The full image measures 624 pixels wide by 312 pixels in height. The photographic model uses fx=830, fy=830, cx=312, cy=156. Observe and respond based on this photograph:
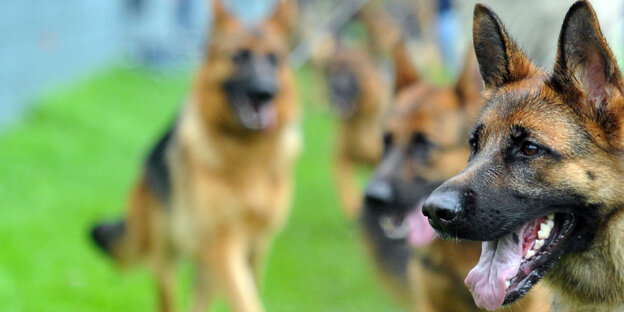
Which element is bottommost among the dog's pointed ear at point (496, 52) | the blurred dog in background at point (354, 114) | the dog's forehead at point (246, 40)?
the blurred dog in background at point (354, 114)

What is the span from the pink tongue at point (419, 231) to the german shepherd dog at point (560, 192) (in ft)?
4.46

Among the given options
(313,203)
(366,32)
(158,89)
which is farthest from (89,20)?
(313,203)

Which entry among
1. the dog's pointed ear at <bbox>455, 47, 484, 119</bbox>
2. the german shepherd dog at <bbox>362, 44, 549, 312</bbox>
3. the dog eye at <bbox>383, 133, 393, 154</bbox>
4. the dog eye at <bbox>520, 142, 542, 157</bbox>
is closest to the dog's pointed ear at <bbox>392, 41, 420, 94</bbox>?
the german shepherd dog at <bbox>362, 44, 549, 312</bbox>

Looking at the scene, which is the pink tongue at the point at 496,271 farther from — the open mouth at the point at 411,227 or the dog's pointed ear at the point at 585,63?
the open mouth at the point at 411,227

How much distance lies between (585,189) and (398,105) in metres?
2.67

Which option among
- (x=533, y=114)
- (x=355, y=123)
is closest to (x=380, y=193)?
(x=533, y=114)

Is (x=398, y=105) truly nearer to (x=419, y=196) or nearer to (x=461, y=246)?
(x=419, y=196)

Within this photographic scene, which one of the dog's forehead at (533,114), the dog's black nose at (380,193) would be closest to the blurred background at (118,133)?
the dog's black nose at (380,193)

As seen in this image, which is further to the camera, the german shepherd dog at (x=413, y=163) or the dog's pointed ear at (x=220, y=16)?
the dog's pointed ear at (x=220, y=16)

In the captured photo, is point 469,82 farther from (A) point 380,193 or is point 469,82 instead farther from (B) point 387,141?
(A) point 380,193

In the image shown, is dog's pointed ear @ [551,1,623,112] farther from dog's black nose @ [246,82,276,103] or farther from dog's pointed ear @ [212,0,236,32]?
dog's pointed ear @ [212,0,236,32]

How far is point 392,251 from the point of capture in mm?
5305

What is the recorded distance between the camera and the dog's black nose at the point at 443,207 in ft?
8.63

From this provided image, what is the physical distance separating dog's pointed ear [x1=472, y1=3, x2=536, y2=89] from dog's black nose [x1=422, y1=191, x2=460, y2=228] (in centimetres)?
63
